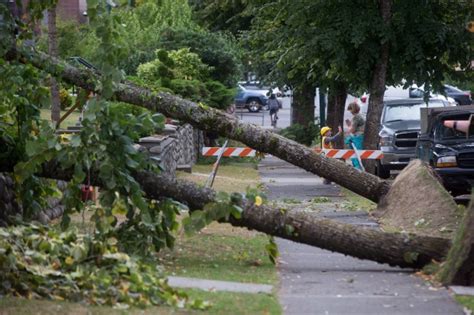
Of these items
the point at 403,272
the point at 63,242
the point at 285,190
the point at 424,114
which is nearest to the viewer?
the point at 63,242

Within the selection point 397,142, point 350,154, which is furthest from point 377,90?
point 397,142

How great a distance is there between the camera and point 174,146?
71.5 feet

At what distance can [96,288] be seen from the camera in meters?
8.95

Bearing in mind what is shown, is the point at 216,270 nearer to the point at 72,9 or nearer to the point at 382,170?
the point at 382,170

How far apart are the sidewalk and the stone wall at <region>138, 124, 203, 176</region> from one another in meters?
3.03

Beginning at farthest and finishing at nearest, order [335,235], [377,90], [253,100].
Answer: [253,100]
[377,90]
[335,235]

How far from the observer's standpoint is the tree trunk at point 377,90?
21734 millimetres

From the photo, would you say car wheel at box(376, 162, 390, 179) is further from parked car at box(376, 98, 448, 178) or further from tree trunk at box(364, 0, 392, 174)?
tree trunk at box(364, 0, 392, 174)

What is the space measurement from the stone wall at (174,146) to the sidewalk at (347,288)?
9.93 feet

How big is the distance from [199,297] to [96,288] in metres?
0.95

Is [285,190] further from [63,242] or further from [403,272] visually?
[63,242]

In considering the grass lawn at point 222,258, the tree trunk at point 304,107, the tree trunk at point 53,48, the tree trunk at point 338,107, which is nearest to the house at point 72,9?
the tree trunk at point 304,107

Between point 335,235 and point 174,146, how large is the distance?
1097 centimetres

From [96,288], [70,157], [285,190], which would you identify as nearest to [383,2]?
[285,190]
